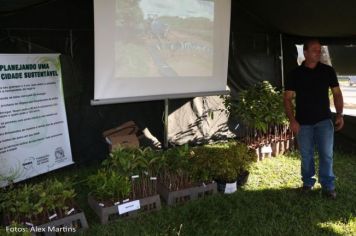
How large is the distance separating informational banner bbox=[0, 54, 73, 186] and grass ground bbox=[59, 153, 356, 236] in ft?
1.69

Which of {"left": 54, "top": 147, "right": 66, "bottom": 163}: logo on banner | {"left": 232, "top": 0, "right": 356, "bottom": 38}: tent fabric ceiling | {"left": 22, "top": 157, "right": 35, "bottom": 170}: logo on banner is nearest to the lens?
{"left": 22, "top": 157, "right": 35, "bottom": 170}: logo on banner

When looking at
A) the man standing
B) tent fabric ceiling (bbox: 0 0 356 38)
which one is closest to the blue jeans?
the man standing

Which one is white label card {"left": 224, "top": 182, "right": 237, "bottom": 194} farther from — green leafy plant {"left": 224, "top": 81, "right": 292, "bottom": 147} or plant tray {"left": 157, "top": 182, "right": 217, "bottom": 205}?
green leafy plant {"left": 224, "top": 81, "right": 292, "bottom": 147}

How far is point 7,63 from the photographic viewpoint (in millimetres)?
3283

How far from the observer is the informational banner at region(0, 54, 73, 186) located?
3.30 metres

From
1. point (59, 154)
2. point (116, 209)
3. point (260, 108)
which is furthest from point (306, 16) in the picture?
point (59, 154)

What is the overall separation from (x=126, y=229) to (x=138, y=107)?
207 centimetres

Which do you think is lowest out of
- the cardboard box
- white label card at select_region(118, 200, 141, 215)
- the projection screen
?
white label card at select_region(118, 200, 141, 215)

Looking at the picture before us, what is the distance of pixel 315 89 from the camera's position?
3.01m

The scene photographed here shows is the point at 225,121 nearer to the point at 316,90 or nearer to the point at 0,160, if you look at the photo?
the point at 316,90

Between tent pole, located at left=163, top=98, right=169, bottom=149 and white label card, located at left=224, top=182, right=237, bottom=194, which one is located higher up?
tent pole, located at left=163, top=98, right=169, bottom=149

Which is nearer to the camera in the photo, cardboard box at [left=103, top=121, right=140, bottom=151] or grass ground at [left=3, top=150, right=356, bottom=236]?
grass ground at [left=3, top=150, right=356, bottom=236]

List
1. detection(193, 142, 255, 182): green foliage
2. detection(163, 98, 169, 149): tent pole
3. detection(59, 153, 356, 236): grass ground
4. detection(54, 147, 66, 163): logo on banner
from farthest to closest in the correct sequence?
detection(163, 98, 169, 149): tent pole < detection(54, 147, 66, 163): logo on banner < detection(193, 142, 255, 182): green foliage < detection(59, 153, 356, 236): grass ground

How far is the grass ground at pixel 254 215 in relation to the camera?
2.66 metres
